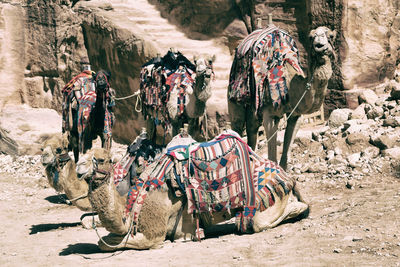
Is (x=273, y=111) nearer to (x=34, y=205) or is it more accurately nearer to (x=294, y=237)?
(x=294, y=237)

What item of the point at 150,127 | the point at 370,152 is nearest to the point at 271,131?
the point at 370,152

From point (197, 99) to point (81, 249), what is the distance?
2621mm

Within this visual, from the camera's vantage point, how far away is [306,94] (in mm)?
7836

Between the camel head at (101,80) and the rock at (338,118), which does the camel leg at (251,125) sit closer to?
the camel head at (101,80)

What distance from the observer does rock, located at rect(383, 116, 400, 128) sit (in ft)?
32.5

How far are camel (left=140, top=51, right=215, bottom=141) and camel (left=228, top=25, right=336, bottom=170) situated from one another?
72cm

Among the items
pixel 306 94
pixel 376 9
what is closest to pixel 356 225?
pixel 306 94

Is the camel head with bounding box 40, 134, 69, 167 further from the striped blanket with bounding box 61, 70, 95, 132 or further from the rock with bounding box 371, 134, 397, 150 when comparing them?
the rock with bounding box 371, 134, 397, 150

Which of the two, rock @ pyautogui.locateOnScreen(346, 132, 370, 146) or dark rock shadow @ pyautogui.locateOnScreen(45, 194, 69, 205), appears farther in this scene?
dark rock shadow @ pyautogui.locateOnScreen(45, 194, 69, 205)

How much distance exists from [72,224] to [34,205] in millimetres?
1991

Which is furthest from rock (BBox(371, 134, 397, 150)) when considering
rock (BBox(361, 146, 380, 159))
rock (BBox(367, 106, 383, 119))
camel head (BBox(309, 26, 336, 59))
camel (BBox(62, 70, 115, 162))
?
camel (BBox(62, 70, 115, 162))

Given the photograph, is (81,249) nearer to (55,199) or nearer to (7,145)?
(55,199)

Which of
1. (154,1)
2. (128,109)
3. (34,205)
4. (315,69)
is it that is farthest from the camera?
(154,1)

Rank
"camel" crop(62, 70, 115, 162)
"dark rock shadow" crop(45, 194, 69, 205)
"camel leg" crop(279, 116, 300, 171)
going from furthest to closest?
"dark rock shadow" crop(45, 194, 69, 205) < "camel" crop(62, 70, 115, 162) < "camel leg" crop(279, 116, 300, 171)
